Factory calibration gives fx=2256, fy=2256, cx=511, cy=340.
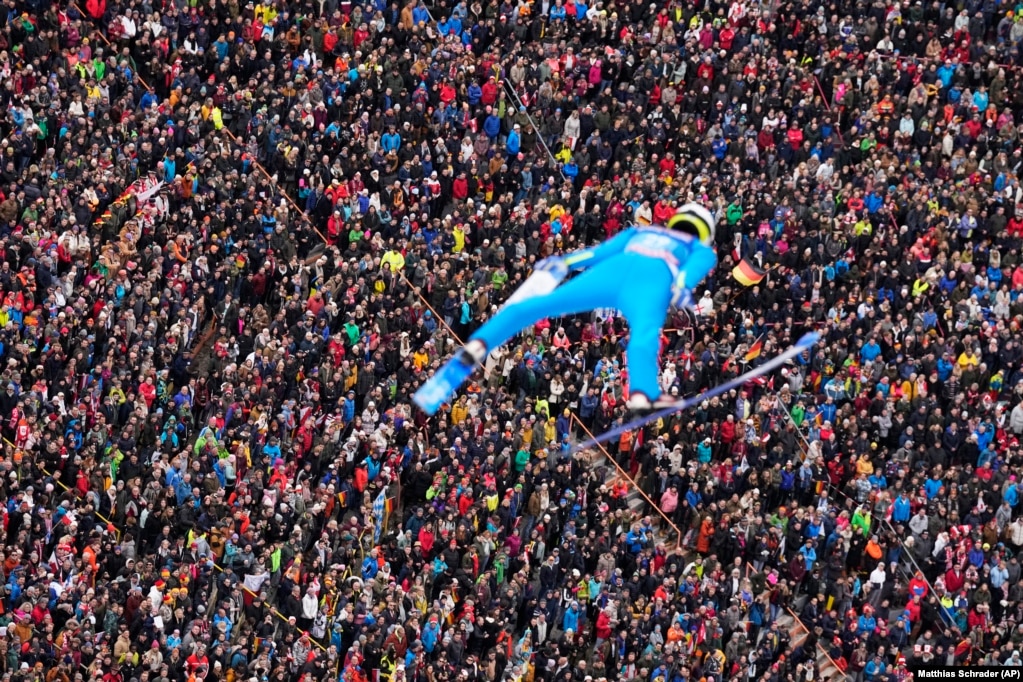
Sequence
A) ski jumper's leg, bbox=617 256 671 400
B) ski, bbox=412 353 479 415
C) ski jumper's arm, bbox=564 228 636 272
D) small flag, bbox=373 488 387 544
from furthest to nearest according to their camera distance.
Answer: small flag, bbox=373 488 387 544 < ski jumper's arm, bbox=564 228 636 272 < ski jumper's leg, bbox=617 256 671 400 < ski, bbox=412 353 479 415

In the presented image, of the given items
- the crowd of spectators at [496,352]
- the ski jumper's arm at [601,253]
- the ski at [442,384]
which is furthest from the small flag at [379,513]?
the ski at [442,384]

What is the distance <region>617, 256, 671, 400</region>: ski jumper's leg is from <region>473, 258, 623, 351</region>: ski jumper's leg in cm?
20

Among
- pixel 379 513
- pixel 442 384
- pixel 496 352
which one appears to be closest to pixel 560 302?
pixel 442 384

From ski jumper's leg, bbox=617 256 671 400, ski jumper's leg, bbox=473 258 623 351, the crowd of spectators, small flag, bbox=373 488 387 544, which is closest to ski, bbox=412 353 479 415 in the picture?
ski jumper's leg, bbox=473 258 623 351

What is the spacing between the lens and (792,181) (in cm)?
4088

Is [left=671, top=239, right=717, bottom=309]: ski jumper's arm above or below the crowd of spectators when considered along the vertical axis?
below

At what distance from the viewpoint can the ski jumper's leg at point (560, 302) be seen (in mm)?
18609

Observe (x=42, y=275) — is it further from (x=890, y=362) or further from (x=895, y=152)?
(x=895, y=152)

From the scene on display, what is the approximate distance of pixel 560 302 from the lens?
18.7 metres

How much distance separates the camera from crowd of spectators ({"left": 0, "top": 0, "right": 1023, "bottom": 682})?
31172 millimetres

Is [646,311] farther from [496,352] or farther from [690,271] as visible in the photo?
[496,352]

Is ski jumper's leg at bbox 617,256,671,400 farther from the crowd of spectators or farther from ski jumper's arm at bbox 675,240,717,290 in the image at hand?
the crowd of spectators

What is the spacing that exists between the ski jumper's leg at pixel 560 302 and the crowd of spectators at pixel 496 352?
39.0 ft

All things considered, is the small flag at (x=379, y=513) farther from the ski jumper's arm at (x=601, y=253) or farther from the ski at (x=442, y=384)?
the ski at (x=442, y=384)
